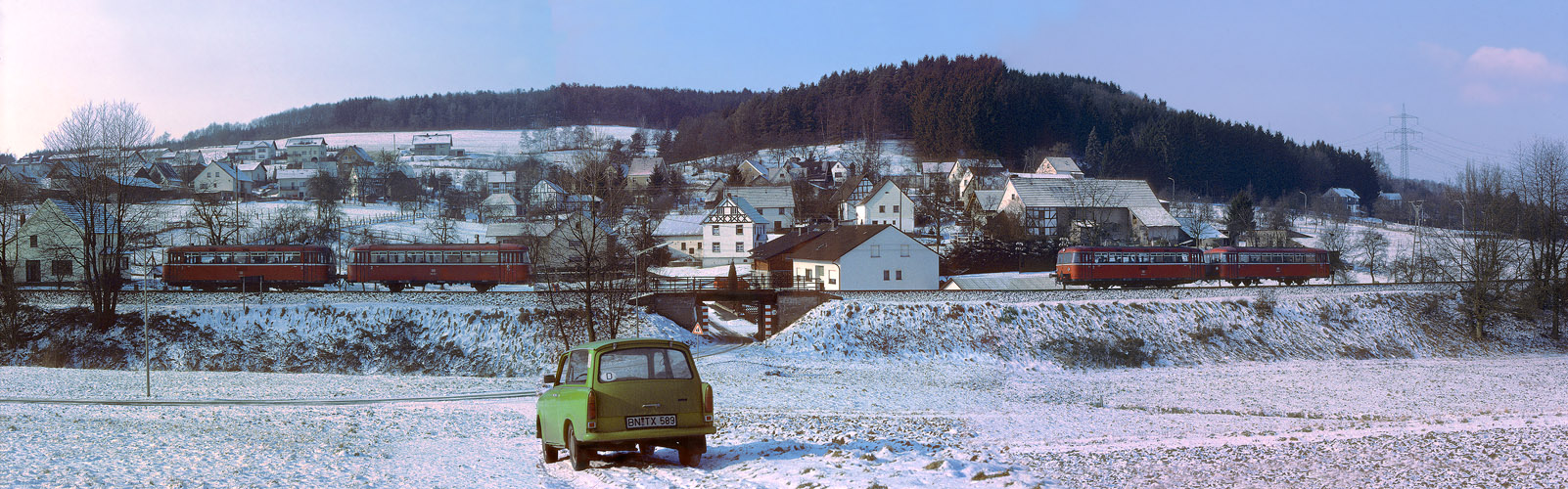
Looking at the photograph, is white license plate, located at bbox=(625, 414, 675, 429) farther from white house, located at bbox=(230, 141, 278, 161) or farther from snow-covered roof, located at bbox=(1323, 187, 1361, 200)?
white house, located at bbox=(230, 141, 278, 161)

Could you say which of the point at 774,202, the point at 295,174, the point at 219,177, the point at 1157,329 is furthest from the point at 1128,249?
the point at 295,174

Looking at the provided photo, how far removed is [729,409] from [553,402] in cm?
731

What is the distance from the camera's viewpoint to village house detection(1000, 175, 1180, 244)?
70.5 m

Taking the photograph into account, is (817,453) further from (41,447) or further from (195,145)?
(195,145)

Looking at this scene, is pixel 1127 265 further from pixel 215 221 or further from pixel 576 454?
pixel 215 221

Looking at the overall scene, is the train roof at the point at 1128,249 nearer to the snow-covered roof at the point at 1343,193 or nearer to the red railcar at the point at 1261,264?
the red railcar at the point at 1261,264

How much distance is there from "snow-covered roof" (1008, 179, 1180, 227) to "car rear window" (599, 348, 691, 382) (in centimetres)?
6495

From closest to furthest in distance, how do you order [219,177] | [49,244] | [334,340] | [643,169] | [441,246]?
[334,340], [441,246], [49,244], [219,177], [643,169]

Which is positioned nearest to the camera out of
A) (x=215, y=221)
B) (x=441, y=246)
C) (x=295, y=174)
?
(x=441, y=246)

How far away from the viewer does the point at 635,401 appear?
10.1 m

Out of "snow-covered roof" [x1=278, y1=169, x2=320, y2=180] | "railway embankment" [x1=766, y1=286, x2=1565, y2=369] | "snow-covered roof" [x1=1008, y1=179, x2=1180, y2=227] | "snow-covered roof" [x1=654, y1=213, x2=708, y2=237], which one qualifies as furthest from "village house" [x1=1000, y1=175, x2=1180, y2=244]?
"snow-covered roof" [x1=278, y1=169, x2=320, y2=180]

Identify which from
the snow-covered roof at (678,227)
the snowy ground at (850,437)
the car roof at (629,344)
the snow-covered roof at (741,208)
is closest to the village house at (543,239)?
the snow-covered roof at (678,227)

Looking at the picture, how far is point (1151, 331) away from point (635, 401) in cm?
3096

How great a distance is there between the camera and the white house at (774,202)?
84.9m
